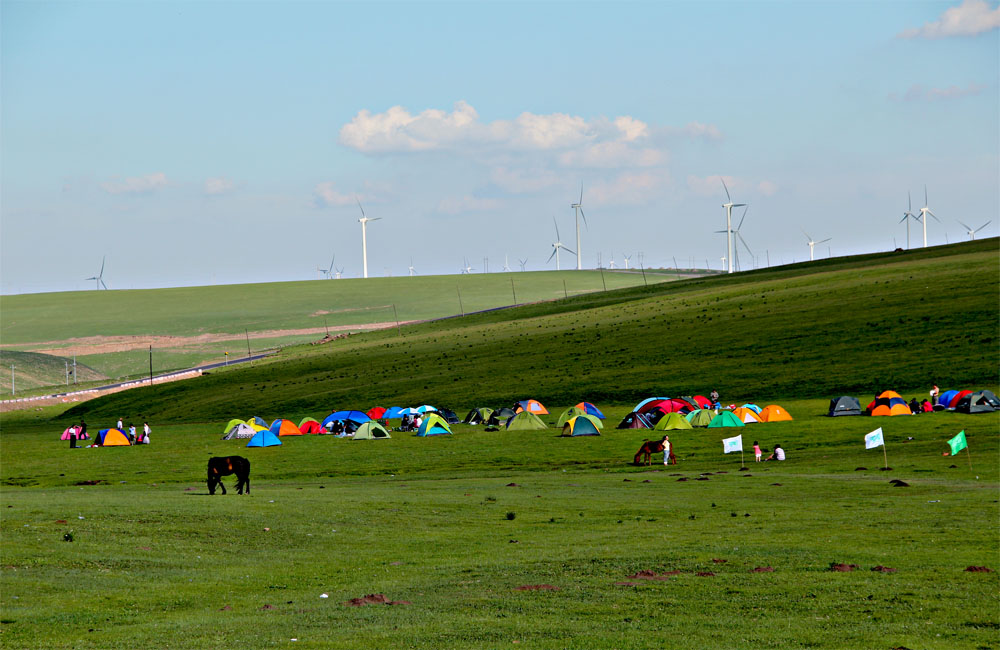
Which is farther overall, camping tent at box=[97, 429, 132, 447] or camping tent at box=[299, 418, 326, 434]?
camping tent at box=[299, 418, 326, 434]

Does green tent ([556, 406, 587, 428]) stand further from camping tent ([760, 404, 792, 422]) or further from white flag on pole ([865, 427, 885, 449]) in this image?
white flag on pole ([865, 427, 885, 449])

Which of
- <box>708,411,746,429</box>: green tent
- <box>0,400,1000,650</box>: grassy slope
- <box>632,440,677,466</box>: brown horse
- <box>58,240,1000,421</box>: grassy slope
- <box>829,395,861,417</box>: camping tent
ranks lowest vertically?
<box>0,400,1000,650</box>: grassy slope

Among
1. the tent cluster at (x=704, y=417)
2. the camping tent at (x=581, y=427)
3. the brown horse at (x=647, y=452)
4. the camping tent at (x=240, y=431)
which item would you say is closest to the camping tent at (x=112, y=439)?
the camping tent at (x=240, y=431)

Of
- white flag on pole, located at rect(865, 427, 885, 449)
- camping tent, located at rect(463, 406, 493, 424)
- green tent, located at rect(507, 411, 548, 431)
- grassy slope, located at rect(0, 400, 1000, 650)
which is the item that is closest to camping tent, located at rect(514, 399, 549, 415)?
camping tent, located at rect(463, 406, 493, 424)

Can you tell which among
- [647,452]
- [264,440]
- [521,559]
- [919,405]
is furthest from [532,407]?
[521,559]

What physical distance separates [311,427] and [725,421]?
3294 cm

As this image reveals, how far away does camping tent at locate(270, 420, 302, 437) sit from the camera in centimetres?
7912

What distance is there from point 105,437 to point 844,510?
5783cm

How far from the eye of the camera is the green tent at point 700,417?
70.2m

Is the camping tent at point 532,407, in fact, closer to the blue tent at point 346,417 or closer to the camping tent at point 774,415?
the blue tent at point 346,417

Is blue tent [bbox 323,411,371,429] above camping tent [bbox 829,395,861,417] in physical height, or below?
above

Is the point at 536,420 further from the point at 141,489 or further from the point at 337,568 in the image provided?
the point at 337,568

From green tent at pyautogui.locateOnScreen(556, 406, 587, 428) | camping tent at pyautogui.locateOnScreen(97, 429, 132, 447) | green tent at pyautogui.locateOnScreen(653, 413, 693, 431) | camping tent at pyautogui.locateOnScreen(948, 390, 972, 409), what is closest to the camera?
camping tent at pyautogui.locateOnScreen(948, 390, 972, 409)

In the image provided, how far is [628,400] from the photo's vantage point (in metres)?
90.5
